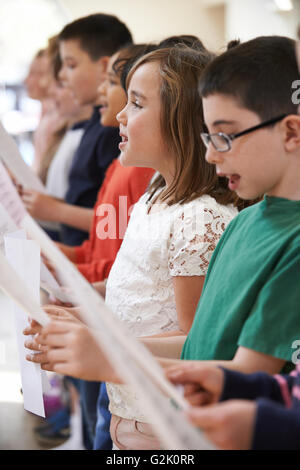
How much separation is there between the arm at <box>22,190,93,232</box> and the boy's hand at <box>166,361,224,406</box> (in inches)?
44.3

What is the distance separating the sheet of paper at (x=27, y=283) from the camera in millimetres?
757

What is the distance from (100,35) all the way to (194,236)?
104cm

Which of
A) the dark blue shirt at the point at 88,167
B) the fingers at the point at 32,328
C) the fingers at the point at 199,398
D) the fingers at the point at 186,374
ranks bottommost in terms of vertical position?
the dark blue shirt at the point at 88,167

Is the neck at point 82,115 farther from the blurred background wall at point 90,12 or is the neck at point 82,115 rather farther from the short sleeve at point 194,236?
the blurred background wall at point 90,12

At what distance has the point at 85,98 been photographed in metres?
1.79

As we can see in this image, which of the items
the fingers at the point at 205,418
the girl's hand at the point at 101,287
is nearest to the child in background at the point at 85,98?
the girl's hand at the point at 101,287

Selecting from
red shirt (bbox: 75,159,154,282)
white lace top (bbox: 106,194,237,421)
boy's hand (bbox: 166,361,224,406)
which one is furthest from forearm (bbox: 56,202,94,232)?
boy's hand (bbox: 166,361,224,406)

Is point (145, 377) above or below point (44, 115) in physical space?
above

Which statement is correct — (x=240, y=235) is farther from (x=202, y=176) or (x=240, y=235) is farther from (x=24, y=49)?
(x=24, y=49)

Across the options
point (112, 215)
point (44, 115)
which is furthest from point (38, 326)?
point (44, 115)

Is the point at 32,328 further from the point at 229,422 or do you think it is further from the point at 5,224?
the point at 229,422

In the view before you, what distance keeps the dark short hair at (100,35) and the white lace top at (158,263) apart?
2.96 ft

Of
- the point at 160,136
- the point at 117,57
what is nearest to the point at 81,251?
the point at 117,57

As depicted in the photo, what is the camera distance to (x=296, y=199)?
2.19 feet
